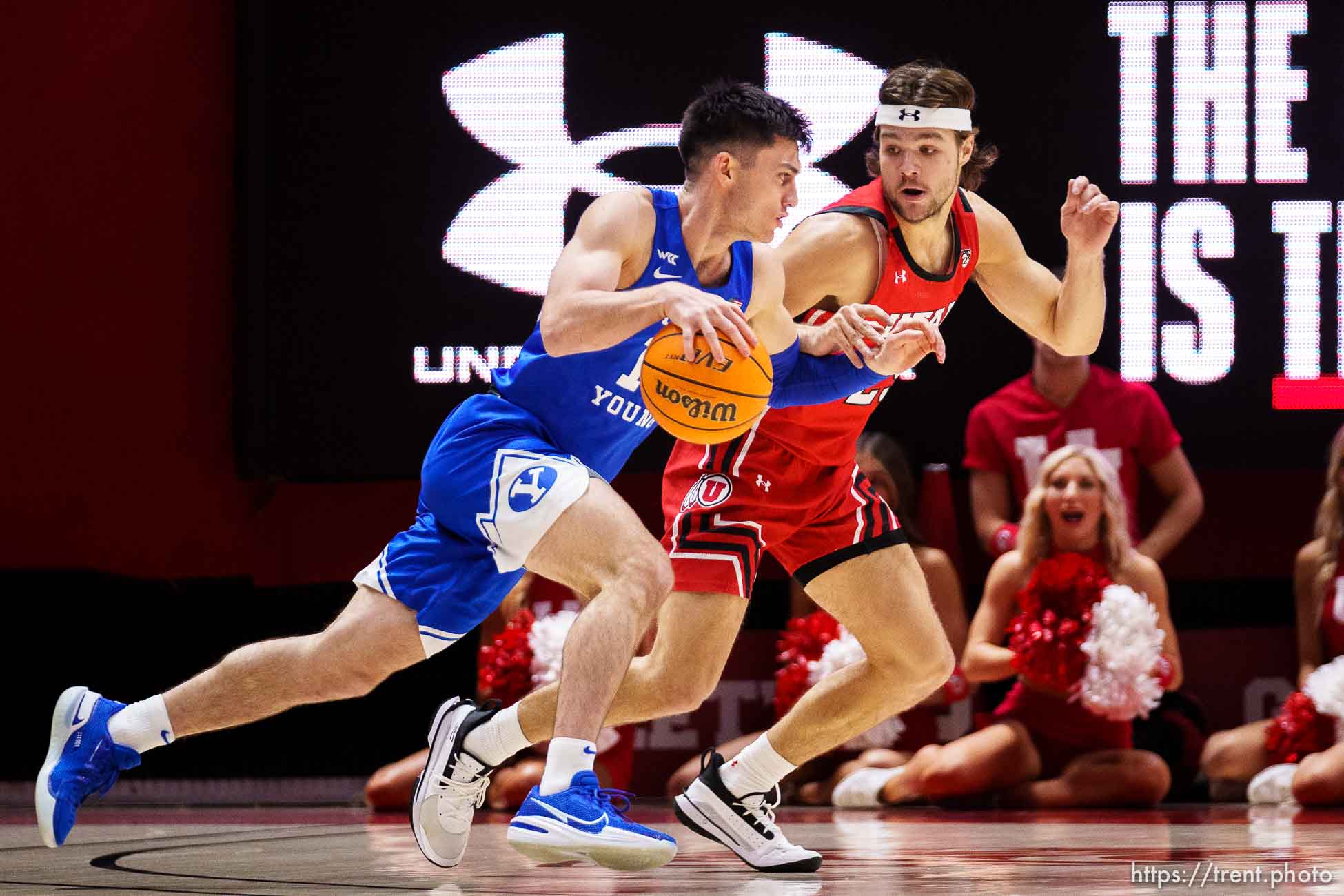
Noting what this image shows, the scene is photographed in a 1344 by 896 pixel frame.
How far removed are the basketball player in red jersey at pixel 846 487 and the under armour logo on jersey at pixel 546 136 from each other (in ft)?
5.91

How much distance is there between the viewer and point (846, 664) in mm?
5789

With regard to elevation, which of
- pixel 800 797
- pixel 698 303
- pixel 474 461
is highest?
pixel 698 303

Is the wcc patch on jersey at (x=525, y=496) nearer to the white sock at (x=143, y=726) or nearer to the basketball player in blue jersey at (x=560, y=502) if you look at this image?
the basketball player in blue jersey at (x=560, y=502)

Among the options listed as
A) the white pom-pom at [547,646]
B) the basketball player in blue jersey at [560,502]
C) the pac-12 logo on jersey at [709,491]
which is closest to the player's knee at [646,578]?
the basketball player in blue jersey at [560,502]

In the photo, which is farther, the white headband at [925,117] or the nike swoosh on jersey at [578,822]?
the white headband at [925,117]

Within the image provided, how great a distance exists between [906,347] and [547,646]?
8.61 ft

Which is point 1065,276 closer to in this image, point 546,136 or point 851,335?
point 851,335

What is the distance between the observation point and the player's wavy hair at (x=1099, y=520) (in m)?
5.85

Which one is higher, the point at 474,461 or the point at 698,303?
the point at 698,303

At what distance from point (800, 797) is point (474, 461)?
2959 mm

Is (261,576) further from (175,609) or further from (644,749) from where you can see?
(644,749)

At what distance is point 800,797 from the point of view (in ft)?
20.3

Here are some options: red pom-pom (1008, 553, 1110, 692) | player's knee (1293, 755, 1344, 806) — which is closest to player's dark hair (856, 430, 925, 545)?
red pom-pom (1008, 553, 1110, 692)

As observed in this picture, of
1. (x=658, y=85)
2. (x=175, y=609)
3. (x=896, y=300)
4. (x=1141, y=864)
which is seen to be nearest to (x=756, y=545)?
(x=896, y=300)
